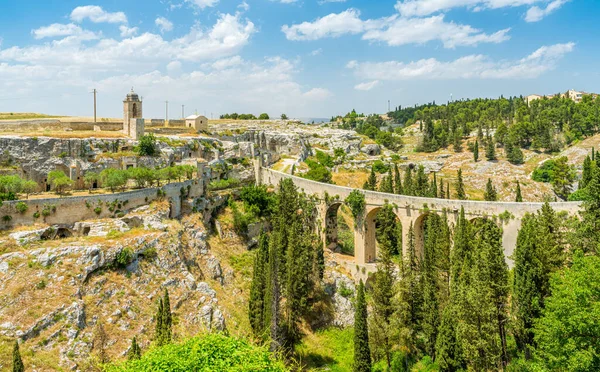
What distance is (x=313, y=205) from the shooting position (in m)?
43.9

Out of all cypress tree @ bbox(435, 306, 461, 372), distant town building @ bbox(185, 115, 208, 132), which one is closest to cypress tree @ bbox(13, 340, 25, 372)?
cypress tree @ bbox(435, 306, 461, 372)

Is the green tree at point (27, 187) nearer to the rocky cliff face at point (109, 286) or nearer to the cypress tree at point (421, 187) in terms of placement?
the rocky cliff face at point (109, 286)

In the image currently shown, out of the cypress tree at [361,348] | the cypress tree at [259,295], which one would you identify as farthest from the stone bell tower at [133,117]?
the cypress tree at [361,348]

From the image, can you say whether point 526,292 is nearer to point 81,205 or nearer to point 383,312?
point 383,312

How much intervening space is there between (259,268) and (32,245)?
48.3 ft

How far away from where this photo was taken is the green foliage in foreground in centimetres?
1289

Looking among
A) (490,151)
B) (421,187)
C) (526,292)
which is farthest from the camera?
(490,151)

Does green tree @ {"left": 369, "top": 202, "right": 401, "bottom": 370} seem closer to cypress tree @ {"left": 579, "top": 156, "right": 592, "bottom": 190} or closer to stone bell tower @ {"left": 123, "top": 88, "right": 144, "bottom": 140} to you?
stone bell tower @ {"left": 123, "top": 88, "right": 144, "bottom": 140}

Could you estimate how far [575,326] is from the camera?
802 inches

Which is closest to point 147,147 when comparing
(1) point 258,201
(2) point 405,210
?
(1) point 258,201

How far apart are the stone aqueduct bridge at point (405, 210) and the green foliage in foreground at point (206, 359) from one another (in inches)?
1025

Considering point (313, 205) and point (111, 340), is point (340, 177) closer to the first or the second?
point (313, 205)

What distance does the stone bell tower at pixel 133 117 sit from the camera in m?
45.8

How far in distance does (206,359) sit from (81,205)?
2291 cm
